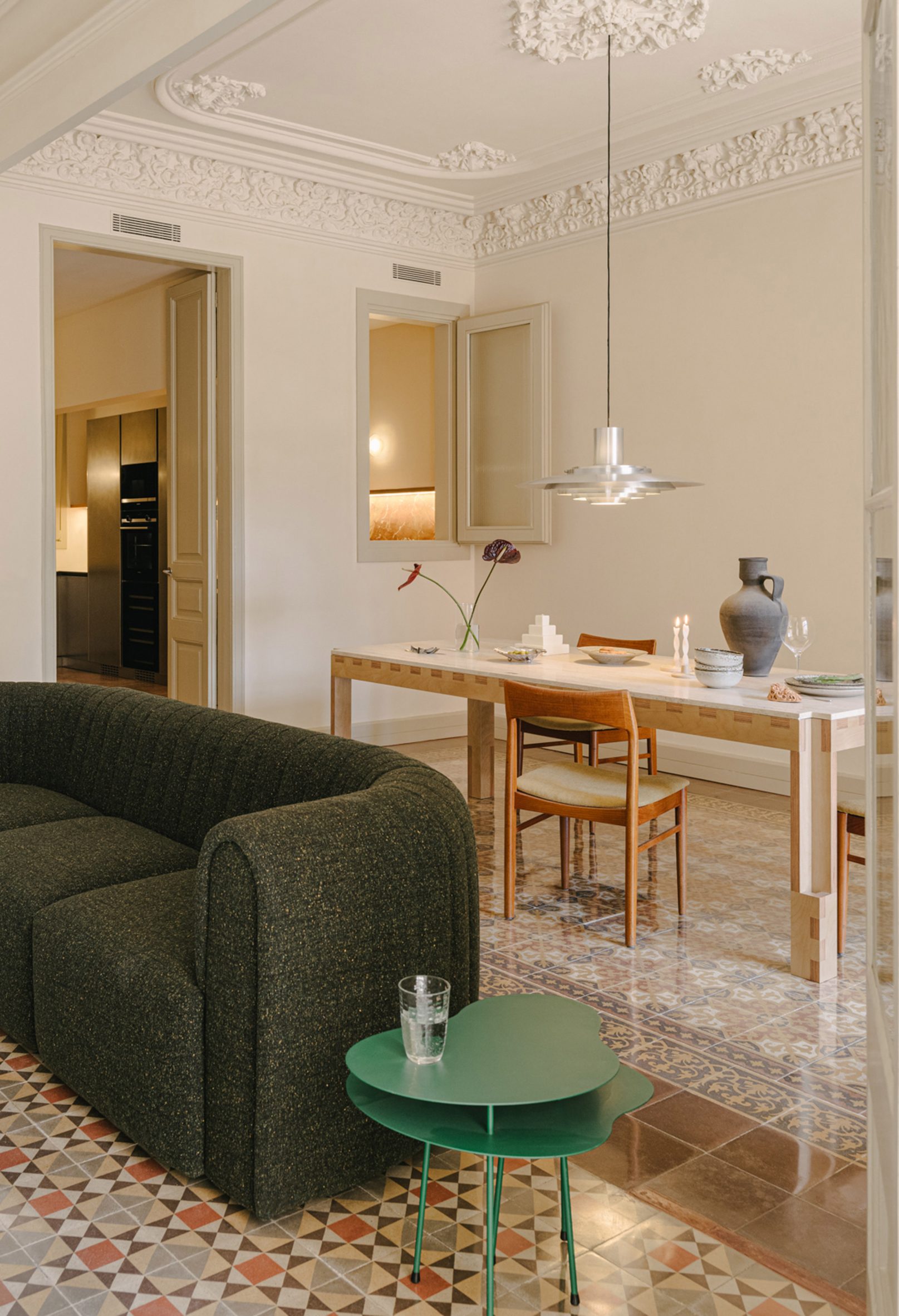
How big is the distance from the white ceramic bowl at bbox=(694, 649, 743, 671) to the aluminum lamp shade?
718mm

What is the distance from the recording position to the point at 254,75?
535 centimetres

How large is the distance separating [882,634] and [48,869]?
2369mm

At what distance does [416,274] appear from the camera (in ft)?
24.0

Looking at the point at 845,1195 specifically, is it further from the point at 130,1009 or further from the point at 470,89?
the point at 470,89

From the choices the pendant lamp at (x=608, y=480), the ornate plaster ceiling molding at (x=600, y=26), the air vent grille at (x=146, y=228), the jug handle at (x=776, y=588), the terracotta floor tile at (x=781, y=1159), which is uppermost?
the ornate plaster ceiling molding at (x=600, y=26)

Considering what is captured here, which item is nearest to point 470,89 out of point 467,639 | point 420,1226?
point 467,639

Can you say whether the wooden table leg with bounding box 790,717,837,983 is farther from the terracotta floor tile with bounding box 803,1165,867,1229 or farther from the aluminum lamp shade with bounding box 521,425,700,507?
the aluminum lamp shade with bounding box 521,425,700,507

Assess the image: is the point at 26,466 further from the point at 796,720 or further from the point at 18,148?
the point at 796,720

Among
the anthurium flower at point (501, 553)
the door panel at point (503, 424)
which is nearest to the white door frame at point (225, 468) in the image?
the door panel at point (503, 424)

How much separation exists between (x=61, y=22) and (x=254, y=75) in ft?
5.29

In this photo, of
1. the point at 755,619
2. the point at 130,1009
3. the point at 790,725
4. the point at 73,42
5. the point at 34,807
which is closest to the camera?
the point at 130,1009

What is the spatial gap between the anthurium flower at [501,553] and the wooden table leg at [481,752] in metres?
0.94

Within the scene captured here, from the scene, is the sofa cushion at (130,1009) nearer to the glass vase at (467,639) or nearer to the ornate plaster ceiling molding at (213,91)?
the glass vase at (467,639)

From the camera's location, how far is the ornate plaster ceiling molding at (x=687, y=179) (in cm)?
545
